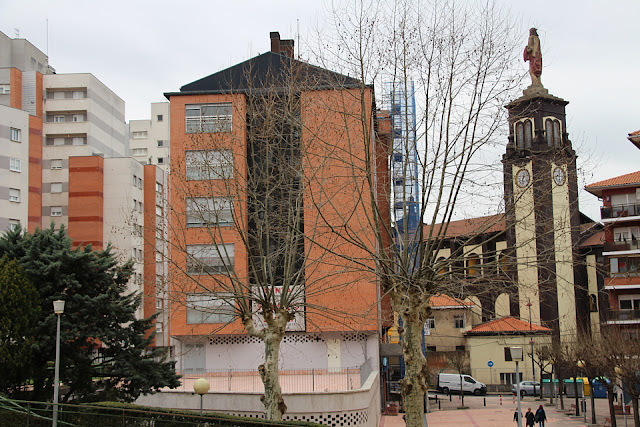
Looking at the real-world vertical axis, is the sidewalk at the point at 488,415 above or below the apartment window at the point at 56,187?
below

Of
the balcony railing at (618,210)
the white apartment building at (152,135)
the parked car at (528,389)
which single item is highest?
the white apartment building at (152,135)

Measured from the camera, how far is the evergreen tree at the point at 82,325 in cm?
2069

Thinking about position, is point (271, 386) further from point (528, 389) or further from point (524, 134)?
point (524, 134)

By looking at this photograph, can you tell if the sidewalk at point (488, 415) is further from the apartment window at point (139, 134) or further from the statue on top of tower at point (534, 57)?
the apartment window at point (139, 134)

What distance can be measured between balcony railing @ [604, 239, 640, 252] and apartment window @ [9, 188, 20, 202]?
143 ft

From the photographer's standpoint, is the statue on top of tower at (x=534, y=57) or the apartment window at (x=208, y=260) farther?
the statue on top of tower at (x=534, y=57)

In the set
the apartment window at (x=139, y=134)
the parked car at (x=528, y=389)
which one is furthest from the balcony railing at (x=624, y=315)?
the apartment window at (x=139, y=134)

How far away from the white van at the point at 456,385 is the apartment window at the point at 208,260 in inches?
1027

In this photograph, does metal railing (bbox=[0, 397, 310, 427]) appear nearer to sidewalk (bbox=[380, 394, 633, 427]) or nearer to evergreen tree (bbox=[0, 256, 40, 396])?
evergreen tree (bbox=[0, 256, 40, 396])

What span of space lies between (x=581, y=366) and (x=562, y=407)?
7.98m

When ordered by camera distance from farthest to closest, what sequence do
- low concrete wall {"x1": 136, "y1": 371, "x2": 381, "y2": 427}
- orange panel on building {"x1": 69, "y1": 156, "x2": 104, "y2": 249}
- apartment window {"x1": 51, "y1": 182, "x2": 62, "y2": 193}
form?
apartment window {"x1": 51, "y1": 182, "x2": 62, "y2": 193} < orange panel on building {"x1": 69, "y1": 156, "x2": 104, "y2": 249} < low concrete wall {"x1": 136, "y1": 371, "x2": 381, "y2": 427}

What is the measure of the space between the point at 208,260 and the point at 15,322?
8.90 metres

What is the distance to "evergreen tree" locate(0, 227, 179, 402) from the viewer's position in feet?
67.9

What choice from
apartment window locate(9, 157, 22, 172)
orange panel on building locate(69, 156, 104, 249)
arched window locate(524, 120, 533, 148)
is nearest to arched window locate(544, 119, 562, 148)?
arched window locate(524, 120, 533, 148)
